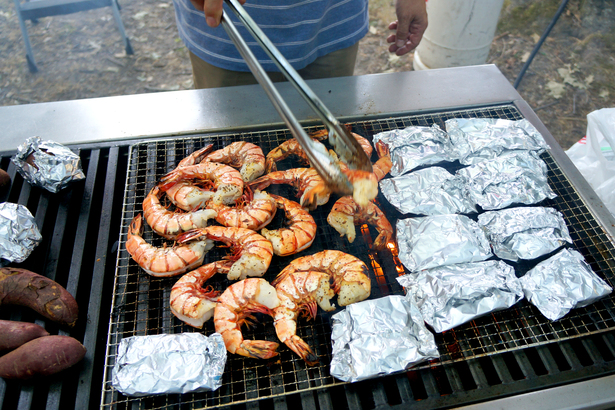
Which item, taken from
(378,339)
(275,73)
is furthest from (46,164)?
(378,339)

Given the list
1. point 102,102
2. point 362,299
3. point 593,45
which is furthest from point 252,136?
point 593,45

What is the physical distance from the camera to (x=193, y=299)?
81.1 inches

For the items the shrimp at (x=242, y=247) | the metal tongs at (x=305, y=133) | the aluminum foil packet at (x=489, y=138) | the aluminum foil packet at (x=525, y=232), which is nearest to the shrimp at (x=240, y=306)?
the shrimp at (x=242, y=247)

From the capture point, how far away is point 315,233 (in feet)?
8.04

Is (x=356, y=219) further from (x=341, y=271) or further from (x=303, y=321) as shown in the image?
(x=303, y=321)

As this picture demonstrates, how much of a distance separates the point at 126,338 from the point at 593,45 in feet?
25.7

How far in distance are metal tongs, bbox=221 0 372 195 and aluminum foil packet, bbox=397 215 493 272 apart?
0.59 m

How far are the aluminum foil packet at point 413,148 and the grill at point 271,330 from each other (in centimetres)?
41

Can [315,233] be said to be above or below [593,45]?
below

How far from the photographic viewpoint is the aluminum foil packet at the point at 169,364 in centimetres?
177

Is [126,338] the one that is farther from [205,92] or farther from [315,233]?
[205,92]

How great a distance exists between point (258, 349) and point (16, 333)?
1222mm

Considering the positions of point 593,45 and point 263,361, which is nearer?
point 263,361

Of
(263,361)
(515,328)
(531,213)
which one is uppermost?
(531,213)
